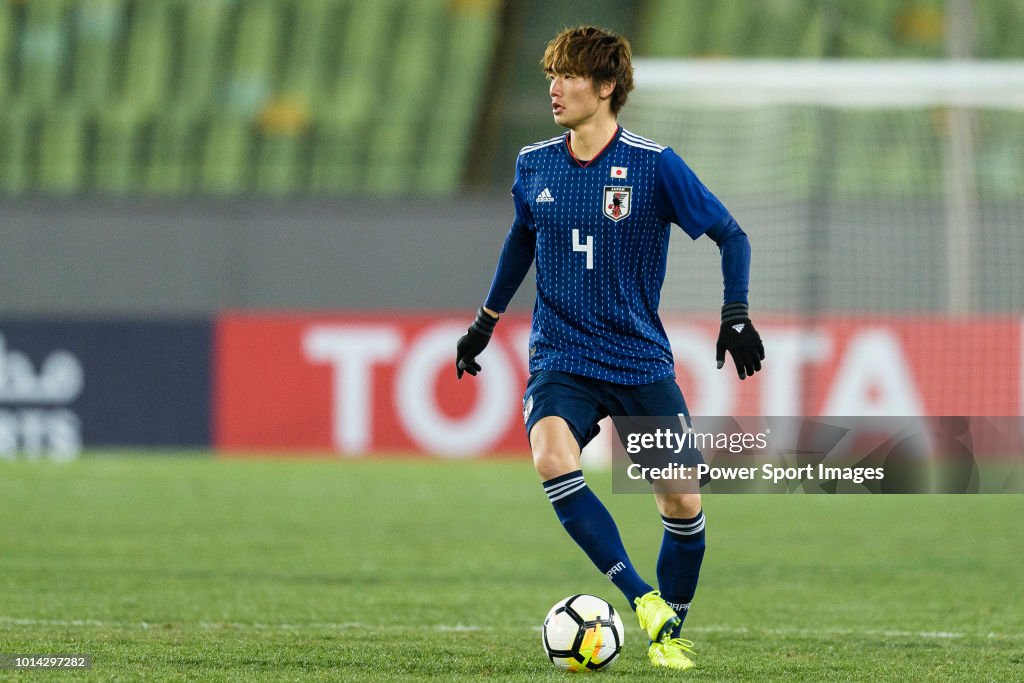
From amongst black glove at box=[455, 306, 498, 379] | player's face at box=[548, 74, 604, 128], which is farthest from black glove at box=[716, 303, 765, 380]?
black glove at box=[455, 306, 498, 379]

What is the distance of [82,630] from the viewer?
19.7 feet

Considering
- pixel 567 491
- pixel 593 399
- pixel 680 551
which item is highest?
pixel 593 399

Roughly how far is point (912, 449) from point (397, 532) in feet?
16.1

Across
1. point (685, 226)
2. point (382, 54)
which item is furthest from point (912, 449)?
point (382, 54)

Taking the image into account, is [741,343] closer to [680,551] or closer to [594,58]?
[680,551]

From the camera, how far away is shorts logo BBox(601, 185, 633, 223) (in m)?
5.38

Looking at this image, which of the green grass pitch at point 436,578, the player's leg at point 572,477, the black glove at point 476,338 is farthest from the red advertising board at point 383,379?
the player's leg at point 572,477

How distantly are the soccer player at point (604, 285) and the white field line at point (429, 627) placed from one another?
38.6 inches

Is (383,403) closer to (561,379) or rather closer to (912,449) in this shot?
(912,449)

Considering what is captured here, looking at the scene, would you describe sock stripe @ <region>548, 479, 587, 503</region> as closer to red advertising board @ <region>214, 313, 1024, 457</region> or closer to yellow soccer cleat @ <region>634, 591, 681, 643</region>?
yellow soccer cleat @ <region>634, 591, 681, 643</region>

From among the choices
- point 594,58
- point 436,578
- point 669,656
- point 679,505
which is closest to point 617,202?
point 594,58

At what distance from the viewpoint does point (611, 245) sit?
5.40 metres
